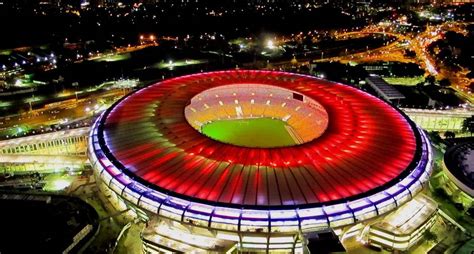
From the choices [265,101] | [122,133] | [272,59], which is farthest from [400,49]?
[122,133]

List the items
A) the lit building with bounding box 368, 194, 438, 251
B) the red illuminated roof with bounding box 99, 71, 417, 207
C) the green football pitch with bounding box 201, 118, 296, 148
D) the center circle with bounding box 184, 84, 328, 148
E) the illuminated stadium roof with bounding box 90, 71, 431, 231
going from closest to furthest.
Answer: the illuminated stadium roof with bounding box 90, 71, 431, 231 → the red illuminated roof with bounding box 99, 71, 417, 207 → the lit building with bounding box 368, 194, 438, 251 → the green football pitch with bounding box 201, 118, 296, 148 → the center circle with bounding box 184, 84, 328, 148

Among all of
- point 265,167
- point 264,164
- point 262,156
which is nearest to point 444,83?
point 262,156

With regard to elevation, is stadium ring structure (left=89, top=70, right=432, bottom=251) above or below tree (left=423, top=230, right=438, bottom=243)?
above

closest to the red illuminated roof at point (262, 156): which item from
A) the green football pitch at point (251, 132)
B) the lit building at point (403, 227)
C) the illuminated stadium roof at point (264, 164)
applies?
the illuminated stadium roof at point (264, 164)

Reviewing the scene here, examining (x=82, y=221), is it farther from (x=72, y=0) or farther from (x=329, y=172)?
(x=72, y=0)

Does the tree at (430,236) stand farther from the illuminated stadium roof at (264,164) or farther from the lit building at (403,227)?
the illuminated stadium roof at (264,164)

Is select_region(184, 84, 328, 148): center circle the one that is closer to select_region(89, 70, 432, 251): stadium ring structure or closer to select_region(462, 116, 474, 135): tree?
select_region(89, 70, 432, 251): stadium ring structure

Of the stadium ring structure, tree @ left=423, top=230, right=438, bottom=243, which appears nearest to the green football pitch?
the stadium ring structure
